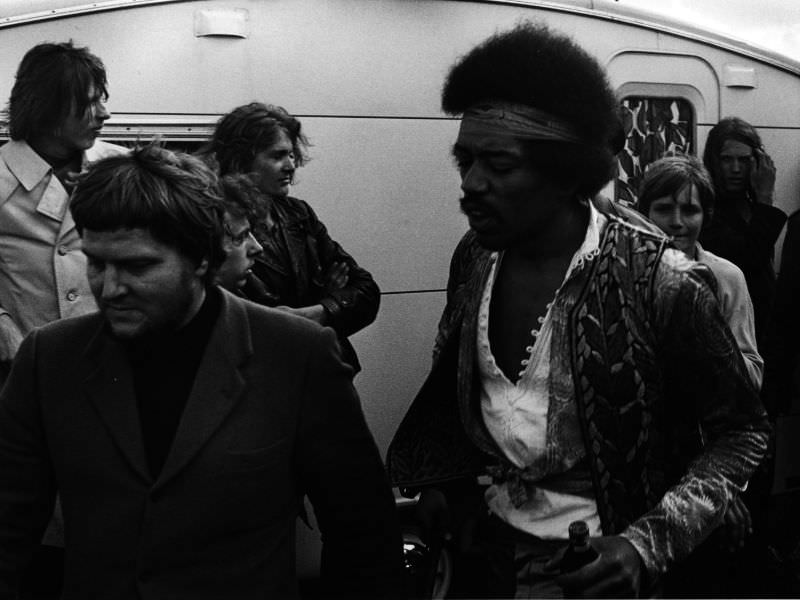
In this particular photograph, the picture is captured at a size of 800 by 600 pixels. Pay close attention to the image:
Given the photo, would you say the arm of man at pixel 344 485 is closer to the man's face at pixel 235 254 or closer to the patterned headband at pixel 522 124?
the patterned headband at pixel 522 124

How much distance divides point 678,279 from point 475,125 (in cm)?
58

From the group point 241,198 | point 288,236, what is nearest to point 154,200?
point 241,198

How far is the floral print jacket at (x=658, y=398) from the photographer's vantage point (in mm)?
2701

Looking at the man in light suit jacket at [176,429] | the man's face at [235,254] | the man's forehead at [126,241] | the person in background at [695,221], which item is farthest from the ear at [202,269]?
the person in background at [695,221]

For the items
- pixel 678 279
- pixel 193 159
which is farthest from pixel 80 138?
pixel 678 279

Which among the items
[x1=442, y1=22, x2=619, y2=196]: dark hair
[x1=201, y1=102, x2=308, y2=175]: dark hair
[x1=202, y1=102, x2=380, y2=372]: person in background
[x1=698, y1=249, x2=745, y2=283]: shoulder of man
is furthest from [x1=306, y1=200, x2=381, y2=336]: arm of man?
[x1=442, y1=22, x2=619, y2=196]: dark hair

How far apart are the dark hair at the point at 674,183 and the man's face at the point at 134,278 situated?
2.96 meters

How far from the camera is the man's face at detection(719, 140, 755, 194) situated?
6469 millimetres

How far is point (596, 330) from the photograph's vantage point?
276 centimetres

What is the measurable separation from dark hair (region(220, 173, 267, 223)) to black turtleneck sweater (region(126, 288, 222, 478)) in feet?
3.73

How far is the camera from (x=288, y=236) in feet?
15.0

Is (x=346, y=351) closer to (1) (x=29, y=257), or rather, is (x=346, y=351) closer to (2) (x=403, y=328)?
(2) (x=403, y=328)

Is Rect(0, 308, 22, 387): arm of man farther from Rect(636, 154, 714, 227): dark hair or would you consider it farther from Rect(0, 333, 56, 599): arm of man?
Rect(636, 154, 714, 227): dark hair

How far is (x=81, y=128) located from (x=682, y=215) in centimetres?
233
